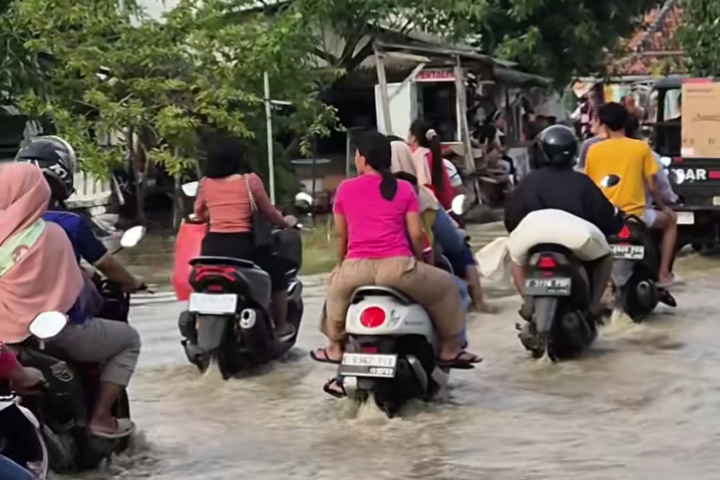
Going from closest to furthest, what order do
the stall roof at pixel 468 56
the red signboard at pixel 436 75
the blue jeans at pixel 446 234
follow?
the blue jeans at pixel 446 234 → the red signboard at pixel 436 75 → the stall roof at pixel 468 56

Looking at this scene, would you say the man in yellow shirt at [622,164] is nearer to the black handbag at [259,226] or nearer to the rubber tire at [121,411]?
the black handbag at [259,226]

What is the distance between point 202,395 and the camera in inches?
329

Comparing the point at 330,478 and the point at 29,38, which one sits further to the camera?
the point at 29,38

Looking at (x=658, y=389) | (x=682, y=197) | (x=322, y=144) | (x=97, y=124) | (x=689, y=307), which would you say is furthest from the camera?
(x=322, y=144)

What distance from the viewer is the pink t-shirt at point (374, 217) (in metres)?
7.35

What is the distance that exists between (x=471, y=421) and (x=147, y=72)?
10840 mm

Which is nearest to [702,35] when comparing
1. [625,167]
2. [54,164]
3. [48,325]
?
[625,167]

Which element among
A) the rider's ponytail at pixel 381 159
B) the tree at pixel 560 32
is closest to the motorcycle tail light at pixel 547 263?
the rider's ponytail at pixel 381 159

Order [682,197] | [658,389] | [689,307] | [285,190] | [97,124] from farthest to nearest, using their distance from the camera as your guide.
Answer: [285,190] < [97,124] < [682,197] < [689,307] < [658,389]

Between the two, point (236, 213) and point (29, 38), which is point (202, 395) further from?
point (29, 38)

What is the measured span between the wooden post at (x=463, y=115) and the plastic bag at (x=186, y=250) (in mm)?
11624

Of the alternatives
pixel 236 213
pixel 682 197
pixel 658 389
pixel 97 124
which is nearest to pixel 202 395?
pixel 236 213

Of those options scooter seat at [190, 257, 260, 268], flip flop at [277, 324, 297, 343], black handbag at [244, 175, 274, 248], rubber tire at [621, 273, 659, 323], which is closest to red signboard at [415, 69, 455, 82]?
rubber tire at [621, 273, 659, 323]

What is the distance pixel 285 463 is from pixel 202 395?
68.8 inches
